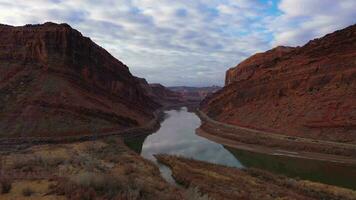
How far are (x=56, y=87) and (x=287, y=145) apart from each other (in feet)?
110

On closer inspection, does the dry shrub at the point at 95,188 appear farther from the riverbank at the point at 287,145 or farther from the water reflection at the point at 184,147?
the riverbank at the point at 287,145

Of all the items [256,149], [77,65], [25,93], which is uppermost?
[77,65]

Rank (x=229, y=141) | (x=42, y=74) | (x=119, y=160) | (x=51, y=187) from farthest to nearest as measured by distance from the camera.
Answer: (x=42, y=74)
(x=229, y=141)
(x=119, y=160)
(x=51, y=187)

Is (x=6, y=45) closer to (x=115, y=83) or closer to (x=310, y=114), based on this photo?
(x=115, y=83)

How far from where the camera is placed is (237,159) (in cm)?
3966

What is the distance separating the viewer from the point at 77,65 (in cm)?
6950

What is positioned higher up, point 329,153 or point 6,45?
point 6,45

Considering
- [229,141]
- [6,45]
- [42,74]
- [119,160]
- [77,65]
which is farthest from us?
[77,65]

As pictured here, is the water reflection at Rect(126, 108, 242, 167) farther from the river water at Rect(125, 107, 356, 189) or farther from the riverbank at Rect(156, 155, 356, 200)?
the riverbank at Rect(156, 155, 356, 200)

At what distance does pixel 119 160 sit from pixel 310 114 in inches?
1264

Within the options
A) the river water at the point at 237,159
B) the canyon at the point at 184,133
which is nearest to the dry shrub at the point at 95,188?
the canyon at the point at 184,133

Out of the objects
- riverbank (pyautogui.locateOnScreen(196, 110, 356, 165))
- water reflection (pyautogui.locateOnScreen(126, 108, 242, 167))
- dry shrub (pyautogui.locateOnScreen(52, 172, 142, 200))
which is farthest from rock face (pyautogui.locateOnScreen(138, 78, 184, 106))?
dry shrub (pyautogui.locateOnScreen(52, 172, 142, 200))

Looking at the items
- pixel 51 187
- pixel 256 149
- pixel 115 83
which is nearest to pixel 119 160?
pixel 51 187

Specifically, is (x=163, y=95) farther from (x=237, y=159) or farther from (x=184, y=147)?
(x=237, y=159)
